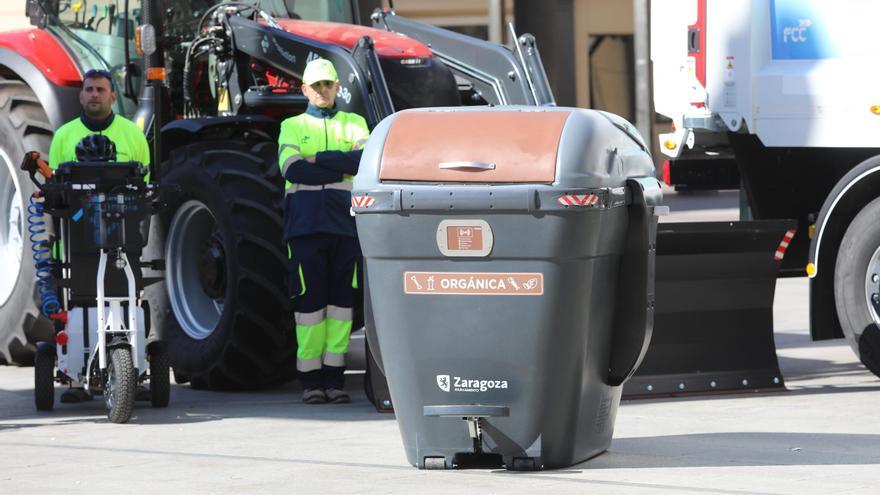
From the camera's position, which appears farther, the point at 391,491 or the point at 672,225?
the point at 672,225

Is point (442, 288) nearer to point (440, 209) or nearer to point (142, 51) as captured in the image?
point (440, 209)

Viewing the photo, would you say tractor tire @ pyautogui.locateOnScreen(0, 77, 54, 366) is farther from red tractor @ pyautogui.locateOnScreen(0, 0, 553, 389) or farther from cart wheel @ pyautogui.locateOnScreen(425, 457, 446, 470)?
cart wheel @ pyautogui.locateOnScreen(425, 457, 446, 470)

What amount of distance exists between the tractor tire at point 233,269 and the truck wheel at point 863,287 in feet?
10.2

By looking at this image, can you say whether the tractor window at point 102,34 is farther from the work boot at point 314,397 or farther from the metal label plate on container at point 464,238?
the metal label plate on container at point 464,238

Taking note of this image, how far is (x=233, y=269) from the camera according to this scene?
1038 cm

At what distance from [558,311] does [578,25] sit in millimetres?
26597

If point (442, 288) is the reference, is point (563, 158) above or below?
above

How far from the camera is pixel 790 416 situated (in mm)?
9328

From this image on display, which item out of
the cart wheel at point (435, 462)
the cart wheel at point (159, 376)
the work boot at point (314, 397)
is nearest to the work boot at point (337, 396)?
the work boot at point (314, 397)

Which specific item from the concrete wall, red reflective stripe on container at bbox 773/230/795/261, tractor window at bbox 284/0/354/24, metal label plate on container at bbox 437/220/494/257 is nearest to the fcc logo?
metal label plate on container at bbox 437/220/494/257

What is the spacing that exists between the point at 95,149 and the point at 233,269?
3.36ft

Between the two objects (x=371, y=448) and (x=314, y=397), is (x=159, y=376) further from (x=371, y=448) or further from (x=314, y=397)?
(x=371, y=448)

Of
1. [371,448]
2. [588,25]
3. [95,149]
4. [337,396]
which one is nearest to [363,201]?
[371,448]

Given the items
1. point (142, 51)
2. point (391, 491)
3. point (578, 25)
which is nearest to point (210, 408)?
point (142, 51)
